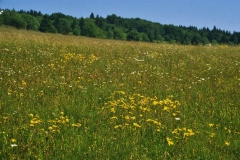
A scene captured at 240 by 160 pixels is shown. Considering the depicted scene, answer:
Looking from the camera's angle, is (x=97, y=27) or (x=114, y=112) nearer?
(x=114, y=112)

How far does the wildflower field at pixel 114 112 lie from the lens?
12.8 feet

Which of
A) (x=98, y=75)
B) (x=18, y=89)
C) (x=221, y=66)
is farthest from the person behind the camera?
(x=221, y=66)

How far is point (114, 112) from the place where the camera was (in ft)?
17.0

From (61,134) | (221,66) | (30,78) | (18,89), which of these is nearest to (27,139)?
(61,134)

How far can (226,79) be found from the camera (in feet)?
27.8

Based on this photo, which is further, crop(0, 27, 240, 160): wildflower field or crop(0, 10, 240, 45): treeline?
crop(0, 10, 240, 45): treeline

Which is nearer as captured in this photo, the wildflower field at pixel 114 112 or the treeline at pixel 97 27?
the wildflower field at pixel 114 112

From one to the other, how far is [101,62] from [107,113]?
5.30 m

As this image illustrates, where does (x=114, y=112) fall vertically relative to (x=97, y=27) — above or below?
below

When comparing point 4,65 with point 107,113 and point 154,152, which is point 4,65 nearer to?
point 107,113

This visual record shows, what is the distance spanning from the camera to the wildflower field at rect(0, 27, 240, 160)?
3.91 m

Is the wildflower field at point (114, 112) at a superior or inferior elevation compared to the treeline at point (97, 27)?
inferior

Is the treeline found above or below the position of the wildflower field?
above

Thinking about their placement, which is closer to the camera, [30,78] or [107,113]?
[107,113]
